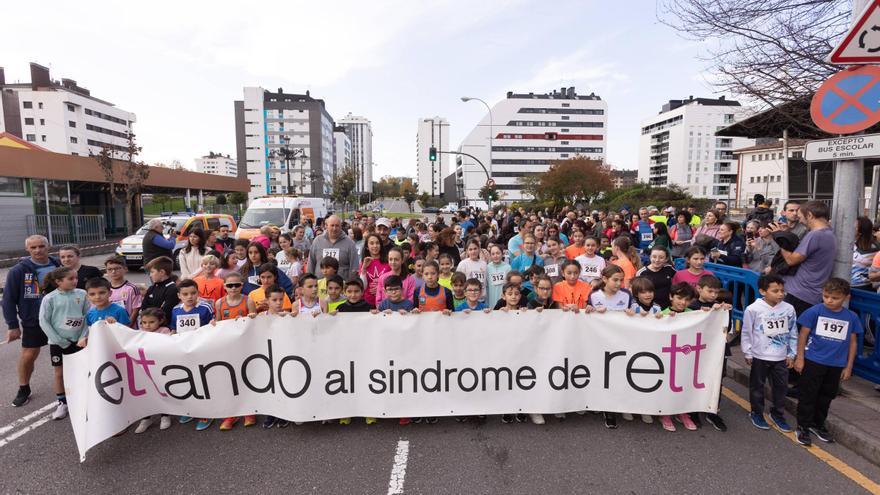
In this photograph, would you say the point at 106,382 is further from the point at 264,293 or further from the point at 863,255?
the point at 863,255

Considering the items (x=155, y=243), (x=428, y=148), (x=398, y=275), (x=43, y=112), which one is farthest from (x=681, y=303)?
(x=428, y=148)

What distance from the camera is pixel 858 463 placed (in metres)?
3.43

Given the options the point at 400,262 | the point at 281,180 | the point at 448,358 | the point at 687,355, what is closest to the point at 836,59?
the point at 687,355

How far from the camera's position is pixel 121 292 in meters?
4.72

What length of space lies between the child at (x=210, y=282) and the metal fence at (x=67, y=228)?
16764mm

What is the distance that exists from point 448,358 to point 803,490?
8.84 ft

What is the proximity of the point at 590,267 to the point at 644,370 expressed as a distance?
228 cm

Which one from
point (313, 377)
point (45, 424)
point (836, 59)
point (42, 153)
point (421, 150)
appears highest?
point (421, 150)

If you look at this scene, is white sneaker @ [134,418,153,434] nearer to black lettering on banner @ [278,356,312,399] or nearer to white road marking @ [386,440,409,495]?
black lettering on banner @ [278,356,312,399]

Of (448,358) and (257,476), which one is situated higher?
(448,358)

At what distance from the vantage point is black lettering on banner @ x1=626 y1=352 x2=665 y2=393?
13.3 feet

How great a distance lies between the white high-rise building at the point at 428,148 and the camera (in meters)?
153

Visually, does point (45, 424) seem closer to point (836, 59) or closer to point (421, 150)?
point (836, 59)

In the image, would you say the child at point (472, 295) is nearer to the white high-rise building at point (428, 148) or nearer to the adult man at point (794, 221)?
the adult man at point (794, 221)
